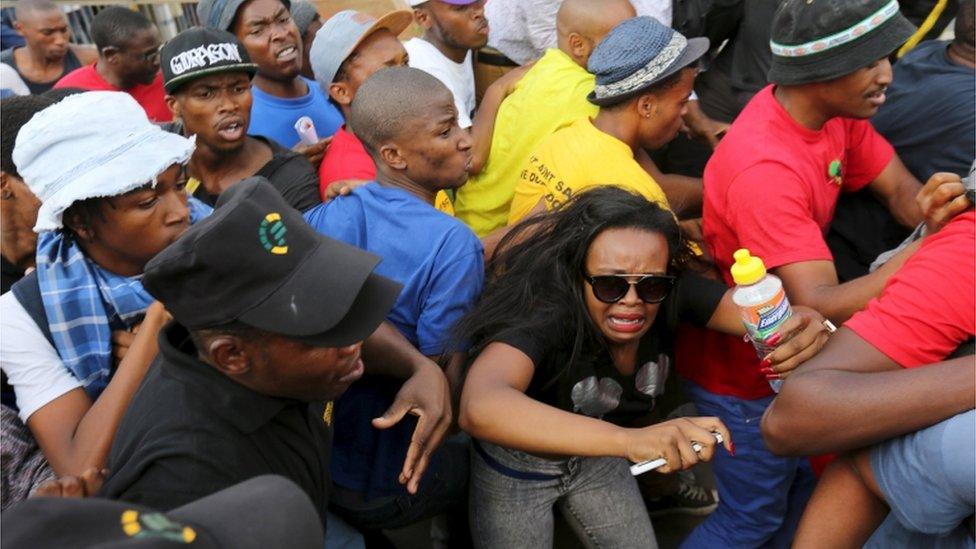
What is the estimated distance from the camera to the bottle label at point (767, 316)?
2424mm

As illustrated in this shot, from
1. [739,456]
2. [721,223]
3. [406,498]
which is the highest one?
[721,223]

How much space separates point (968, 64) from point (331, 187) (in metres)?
2.37

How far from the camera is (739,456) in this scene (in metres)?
3.26

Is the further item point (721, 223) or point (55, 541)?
point (721, 223)

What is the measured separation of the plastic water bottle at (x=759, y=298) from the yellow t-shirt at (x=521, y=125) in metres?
1.40

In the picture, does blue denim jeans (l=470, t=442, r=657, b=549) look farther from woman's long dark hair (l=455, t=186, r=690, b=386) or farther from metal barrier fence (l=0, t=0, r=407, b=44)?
metal barrier fence (l=0, t=0, r=407, b=44)

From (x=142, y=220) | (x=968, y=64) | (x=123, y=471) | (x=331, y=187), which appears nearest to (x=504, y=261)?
(x=331, y=187)

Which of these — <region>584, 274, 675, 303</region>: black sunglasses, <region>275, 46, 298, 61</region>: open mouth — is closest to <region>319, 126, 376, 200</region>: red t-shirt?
<region>275, 46, 298, 61</region>: open mouth

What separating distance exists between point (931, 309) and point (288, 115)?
120 inches

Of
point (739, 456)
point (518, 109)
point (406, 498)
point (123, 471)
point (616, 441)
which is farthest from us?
point (518, 109)

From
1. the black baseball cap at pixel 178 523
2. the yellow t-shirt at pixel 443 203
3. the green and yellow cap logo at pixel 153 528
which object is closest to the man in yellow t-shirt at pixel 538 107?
the yellow t-shirt at pixel 443 203

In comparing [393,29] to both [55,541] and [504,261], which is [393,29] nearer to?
[504,261]

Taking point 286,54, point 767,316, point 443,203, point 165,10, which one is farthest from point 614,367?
point 165,10

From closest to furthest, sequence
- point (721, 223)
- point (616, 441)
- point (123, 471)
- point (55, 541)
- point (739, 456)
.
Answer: point (55, 541) < point (123, 471) < point (616, 441) < point (721, 223) < point (739, 456)
